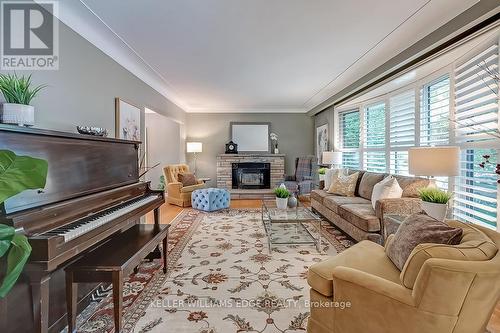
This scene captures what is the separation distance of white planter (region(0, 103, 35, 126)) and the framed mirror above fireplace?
236 inches

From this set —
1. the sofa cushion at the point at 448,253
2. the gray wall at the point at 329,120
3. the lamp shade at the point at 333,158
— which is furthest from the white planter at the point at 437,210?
the gray wall at the point at 329,120

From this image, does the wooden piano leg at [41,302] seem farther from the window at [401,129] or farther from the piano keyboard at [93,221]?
the window at [401,129]

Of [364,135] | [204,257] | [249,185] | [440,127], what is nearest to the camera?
[204,257]

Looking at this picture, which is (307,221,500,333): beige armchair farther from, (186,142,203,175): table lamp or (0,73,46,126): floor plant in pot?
(186,142,203,175): table lamp

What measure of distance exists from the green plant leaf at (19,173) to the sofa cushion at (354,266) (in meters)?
1.54

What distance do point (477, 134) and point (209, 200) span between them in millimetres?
4249

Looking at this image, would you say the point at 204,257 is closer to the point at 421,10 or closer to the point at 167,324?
the point at 167,324

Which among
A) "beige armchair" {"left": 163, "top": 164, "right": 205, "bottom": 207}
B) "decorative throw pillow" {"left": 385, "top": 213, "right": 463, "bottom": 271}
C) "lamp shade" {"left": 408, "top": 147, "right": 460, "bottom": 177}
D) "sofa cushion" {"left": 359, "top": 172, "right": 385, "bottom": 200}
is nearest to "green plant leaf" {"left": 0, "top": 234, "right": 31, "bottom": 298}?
"decorative throw pillow" {"left": 385, "top": 213, "right": 463, "bottom": 271}

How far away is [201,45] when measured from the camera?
3.21 metres

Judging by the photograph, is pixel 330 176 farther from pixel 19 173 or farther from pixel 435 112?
pixel 19 173

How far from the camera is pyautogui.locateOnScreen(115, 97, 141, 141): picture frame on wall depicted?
3.41 meters

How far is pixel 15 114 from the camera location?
1.63 meters

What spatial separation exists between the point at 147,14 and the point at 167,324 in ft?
8.91

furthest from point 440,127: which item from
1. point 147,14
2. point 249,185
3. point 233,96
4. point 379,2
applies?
point 249,185
